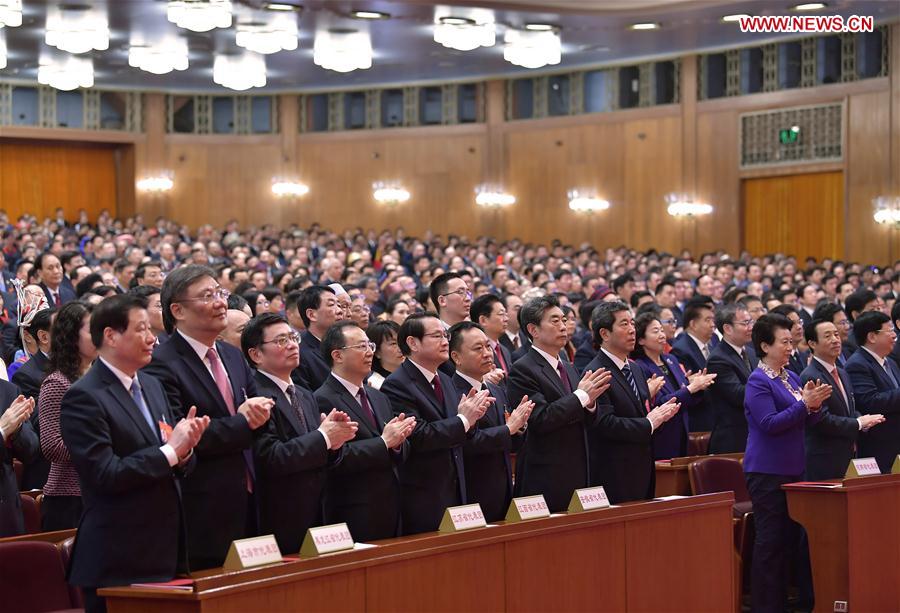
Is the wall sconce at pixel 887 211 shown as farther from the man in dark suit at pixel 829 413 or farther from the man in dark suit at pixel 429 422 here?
the man in dark suit at pixel 429 422

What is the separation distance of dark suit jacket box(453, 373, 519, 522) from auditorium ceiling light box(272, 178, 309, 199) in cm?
1704

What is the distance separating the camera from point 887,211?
16.0 meters

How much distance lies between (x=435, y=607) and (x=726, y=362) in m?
3.09

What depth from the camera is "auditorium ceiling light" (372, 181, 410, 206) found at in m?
21.0

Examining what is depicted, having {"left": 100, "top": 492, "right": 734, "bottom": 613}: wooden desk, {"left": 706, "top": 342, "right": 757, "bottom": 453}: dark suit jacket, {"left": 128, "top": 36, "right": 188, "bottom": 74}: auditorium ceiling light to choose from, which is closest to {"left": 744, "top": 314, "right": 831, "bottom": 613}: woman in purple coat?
{"left": 100, "top": 492, "right": 734, "bottom": 613}: wooden desk

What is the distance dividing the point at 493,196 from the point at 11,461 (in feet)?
53.4

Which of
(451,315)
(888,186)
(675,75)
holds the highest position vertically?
(675,75)

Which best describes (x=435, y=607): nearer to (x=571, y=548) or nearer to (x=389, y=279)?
(x=571, y=548)

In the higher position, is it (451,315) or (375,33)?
(375,33)

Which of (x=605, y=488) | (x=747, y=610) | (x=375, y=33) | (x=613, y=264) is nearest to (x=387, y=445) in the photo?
(x=605, y=488)

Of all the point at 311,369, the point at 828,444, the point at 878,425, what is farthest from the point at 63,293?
the point at 878,425

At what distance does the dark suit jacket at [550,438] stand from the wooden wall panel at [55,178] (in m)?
17.8

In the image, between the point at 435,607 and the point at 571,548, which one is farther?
the point at 571,548

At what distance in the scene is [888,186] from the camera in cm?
1619
